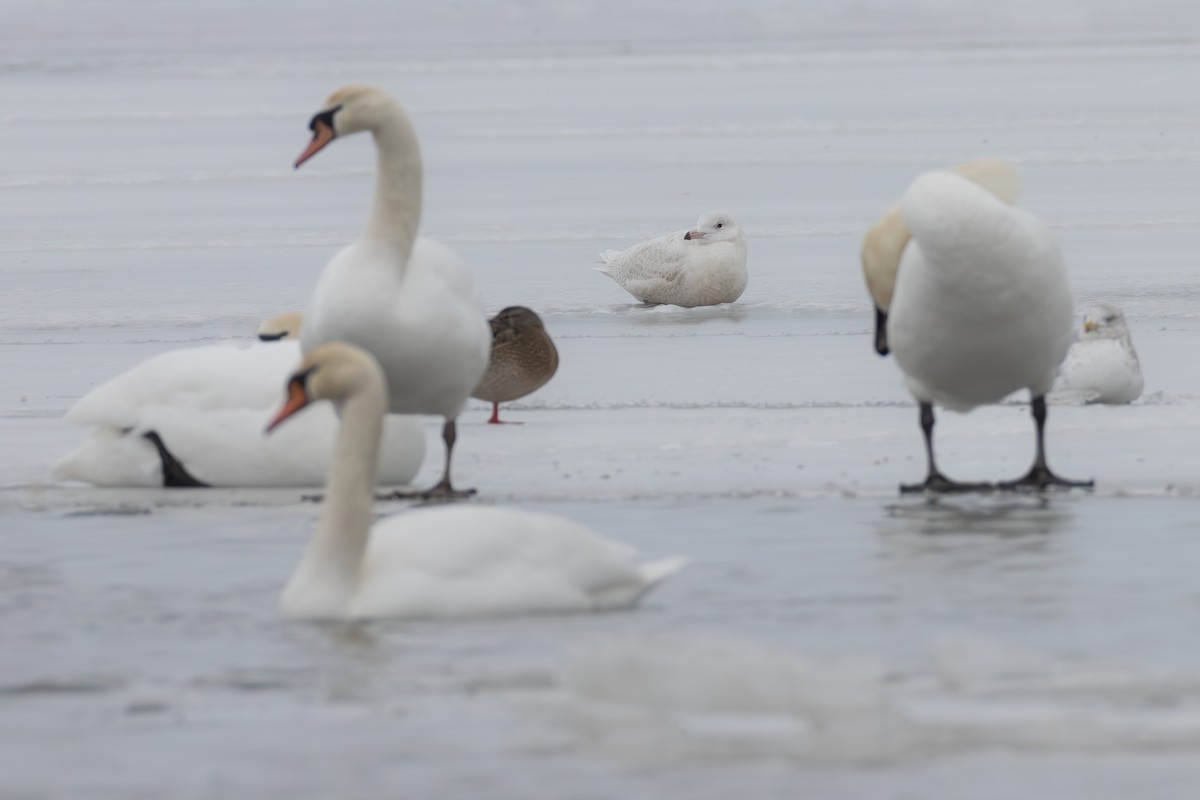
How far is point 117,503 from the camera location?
7.23 meters

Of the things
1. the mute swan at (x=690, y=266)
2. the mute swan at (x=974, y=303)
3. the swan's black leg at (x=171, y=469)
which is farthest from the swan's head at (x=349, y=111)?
the mute swan at (x=690, y=266)

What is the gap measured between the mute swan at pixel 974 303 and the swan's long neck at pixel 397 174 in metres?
1.58

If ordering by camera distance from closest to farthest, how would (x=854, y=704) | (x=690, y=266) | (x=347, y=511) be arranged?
(x=854, y=704) < (x=347, y=511) < (x=690, y=266)

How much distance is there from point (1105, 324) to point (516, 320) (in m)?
2.36

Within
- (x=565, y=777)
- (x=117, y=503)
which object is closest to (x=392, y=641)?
(x=565, y=777)

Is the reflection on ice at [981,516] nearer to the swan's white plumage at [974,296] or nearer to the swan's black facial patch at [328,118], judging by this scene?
the swan's white plumage at [974,296]

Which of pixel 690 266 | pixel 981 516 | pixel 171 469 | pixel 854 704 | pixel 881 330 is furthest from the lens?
pixel 690 266

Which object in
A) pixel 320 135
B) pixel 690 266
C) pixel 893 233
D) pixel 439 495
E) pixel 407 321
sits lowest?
pixel 690 266

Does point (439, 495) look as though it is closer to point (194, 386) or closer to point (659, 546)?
point (194, 386)

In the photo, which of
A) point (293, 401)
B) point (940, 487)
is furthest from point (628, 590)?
point (940, 487)

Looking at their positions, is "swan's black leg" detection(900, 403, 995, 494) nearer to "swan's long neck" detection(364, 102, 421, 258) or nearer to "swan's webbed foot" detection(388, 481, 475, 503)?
"swan's webbed foot" detection(388, 481, 475, 503)

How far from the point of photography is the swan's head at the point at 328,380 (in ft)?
18.5

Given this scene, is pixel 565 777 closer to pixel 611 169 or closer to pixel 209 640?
pixel 209 640

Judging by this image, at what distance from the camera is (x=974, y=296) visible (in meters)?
6.99
